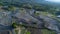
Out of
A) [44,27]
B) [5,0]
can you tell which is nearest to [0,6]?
[5,0]

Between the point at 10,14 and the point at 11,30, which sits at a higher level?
the point at 10,14

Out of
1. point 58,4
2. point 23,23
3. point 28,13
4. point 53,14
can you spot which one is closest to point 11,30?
point 23,23

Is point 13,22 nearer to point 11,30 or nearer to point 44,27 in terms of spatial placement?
point 11,30

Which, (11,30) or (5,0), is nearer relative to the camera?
(11,30)

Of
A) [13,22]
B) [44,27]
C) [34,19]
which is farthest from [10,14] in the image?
[44,27]

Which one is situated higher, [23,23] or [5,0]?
[5,0]

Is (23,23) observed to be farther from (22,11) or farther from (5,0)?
(5,0)

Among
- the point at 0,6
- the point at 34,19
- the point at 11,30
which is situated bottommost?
the point at 11,30
